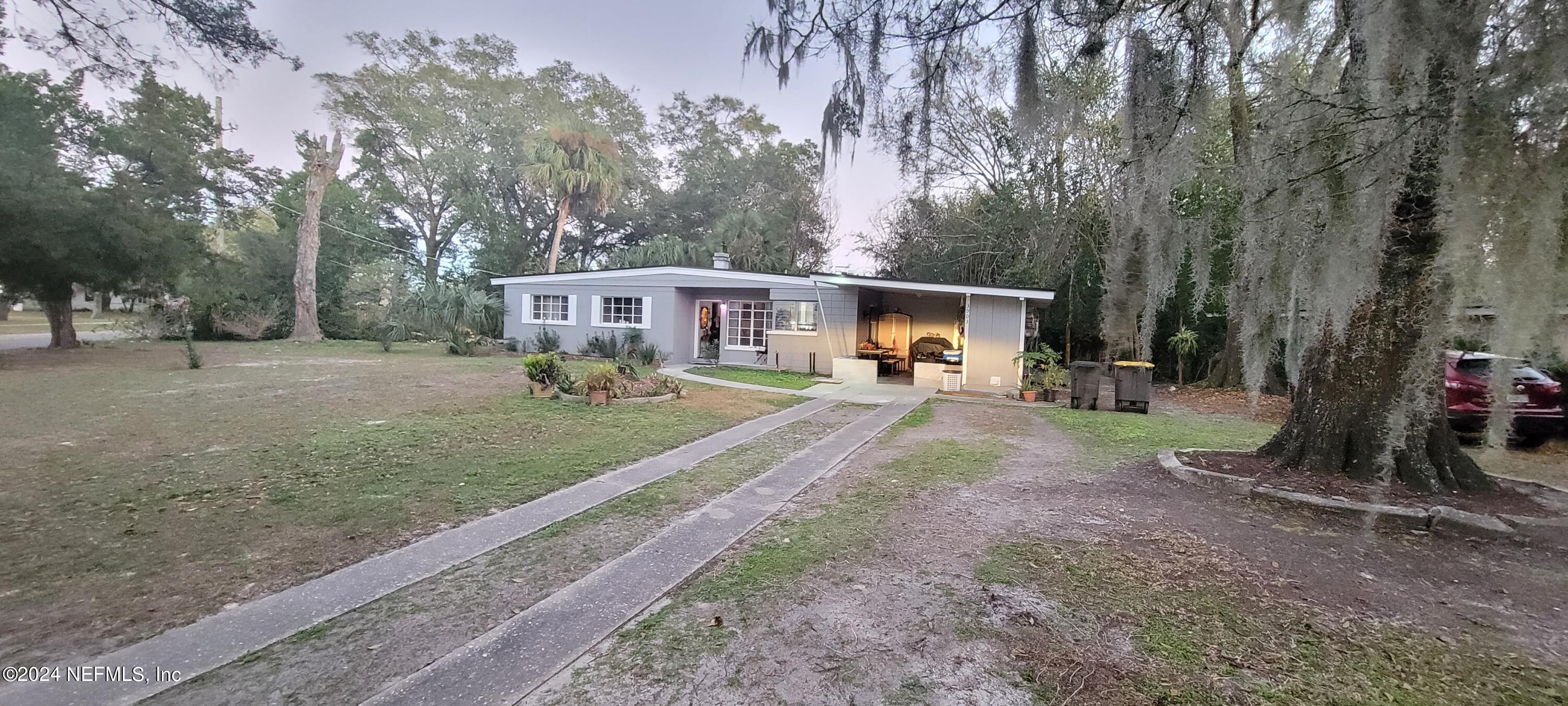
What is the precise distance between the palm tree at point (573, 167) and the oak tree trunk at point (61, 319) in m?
12.8

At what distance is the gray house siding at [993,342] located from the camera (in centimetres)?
1270

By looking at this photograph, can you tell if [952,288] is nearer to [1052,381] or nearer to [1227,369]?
[1052,381]

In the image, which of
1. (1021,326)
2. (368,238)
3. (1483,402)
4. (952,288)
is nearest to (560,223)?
(368,238)

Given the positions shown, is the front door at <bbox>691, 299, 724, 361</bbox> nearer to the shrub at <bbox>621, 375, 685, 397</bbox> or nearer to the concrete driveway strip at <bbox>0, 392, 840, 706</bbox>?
the shrub at <bbox>621, 375, 685, 397</bbox>

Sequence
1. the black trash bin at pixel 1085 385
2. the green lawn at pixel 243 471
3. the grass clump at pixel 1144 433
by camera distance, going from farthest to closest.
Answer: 1. the black trash bin at pixel 1085 385
2. the grass clump at pixel 1144 433
3. the green lawn at pixel 243 471

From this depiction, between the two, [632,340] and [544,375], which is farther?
[632,340]

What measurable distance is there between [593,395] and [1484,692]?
29.6 ft

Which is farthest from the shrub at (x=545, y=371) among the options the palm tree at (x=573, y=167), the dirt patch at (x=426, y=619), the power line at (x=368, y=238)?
the power line at (x=368, y=238)

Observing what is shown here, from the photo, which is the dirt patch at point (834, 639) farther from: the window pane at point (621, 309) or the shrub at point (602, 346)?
the window pane at point (621, 309)

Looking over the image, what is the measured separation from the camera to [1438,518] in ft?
13.3

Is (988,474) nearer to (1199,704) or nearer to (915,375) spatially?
(1199,704)

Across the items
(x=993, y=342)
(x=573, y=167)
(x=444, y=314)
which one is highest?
(x=573, y=167)

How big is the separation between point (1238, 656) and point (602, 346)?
54.0 ft

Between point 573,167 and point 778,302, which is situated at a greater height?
point 573,167
